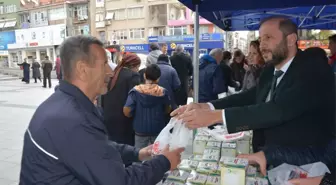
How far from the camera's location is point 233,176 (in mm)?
1382

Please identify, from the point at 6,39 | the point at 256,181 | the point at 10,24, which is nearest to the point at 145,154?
the point at 256,181

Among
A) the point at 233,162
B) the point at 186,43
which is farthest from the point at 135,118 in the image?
the point at 186,43

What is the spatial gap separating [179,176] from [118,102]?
5.98 feet

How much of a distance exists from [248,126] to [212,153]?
47 centimetres

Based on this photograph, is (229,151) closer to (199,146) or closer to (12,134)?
(199,146)

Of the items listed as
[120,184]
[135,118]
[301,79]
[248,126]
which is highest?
[301,79]

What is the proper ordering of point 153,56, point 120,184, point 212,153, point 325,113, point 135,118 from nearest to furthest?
point 120,184, point 325,113, point 212,153, point 135,118, point 153,56

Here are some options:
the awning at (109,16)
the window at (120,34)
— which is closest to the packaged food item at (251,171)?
the window at (120,34)

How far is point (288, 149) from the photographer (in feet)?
4.82

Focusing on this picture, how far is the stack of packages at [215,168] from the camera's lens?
139 centimetres

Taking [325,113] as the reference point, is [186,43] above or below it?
above

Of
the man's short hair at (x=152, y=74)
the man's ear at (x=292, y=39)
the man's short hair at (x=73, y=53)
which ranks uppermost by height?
the man's ear at (x=292, y=39)

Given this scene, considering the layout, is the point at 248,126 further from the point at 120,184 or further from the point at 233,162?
the point at 120,184

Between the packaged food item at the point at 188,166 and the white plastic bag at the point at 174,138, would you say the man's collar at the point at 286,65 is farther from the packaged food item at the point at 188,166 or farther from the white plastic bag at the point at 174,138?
the packaged food item at the point at 188,166
